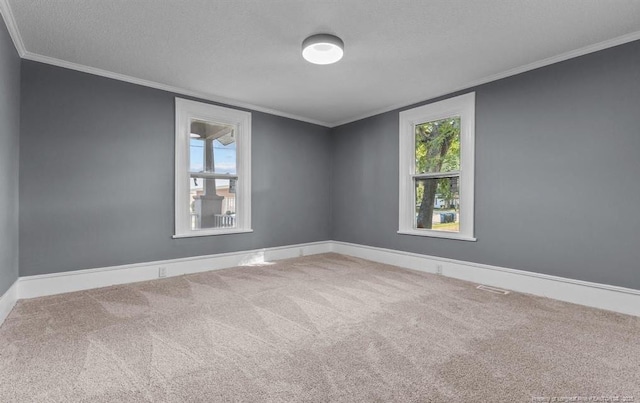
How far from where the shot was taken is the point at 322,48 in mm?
2805

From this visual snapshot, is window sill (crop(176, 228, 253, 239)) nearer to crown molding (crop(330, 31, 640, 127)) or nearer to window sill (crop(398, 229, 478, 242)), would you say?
window sill (crop(398, 229, 478, 242))

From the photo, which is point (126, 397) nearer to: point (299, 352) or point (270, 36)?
point (299, 352)

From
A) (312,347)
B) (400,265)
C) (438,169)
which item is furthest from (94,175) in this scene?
(438,169)

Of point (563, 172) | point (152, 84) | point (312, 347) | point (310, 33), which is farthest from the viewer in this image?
point (152, 84)

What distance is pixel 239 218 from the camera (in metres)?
4.81

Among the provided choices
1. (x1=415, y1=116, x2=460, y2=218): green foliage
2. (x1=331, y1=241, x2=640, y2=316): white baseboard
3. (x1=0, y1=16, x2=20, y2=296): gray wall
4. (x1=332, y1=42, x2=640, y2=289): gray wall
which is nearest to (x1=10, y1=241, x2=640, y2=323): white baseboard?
(x1=331, y1=241, x2=640, y2=316): white baseboard

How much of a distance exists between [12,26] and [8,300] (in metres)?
2.40

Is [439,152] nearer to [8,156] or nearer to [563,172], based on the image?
[563,172]

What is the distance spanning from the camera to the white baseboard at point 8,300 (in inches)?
98.3

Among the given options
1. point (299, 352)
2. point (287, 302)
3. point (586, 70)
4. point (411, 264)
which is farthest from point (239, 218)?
point (586, 70)

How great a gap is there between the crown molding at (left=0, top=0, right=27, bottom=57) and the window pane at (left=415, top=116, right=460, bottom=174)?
15.0 ft

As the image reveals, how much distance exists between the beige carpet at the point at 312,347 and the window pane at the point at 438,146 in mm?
1767

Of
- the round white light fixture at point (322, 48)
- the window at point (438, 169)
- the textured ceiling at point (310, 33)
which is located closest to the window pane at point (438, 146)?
the window at point (438, 169)

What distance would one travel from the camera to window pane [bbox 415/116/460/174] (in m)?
4.15
